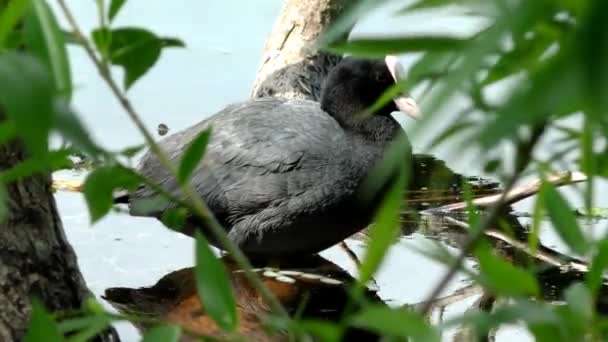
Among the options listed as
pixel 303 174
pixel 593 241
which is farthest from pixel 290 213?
pixel 593 241

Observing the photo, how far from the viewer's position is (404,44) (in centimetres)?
45

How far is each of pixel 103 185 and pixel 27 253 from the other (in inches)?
31.2

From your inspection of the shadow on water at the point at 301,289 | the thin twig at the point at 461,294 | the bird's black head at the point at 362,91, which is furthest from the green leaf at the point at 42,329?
the bird's black head at the point at 362,91

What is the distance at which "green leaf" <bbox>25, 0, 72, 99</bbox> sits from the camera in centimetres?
46

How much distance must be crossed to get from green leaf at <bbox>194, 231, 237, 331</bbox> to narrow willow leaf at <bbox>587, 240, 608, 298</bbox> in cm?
19

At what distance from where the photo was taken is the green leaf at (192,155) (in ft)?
1.87

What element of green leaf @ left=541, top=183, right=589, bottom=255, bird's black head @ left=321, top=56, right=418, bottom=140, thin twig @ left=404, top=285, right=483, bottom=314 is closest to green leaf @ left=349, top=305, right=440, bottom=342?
green leaf @ left=541, top=183, right=589, bottom=255

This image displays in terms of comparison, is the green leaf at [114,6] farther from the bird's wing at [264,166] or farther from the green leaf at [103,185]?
the bird's wing at [264,166]

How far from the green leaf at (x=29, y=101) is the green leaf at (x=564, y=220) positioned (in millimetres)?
288

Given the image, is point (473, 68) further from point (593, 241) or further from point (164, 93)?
point (164, 93)

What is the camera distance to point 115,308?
2.64 meters

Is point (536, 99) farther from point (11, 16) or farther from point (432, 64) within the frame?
point (11, 16)

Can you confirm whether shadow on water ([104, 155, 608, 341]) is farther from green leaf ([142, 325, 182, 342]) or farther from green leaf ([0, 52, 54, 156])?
green leaf ([0, 52, 54, 156])

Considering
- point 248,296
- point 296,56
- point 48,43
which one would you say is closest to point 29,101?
point 48,43
